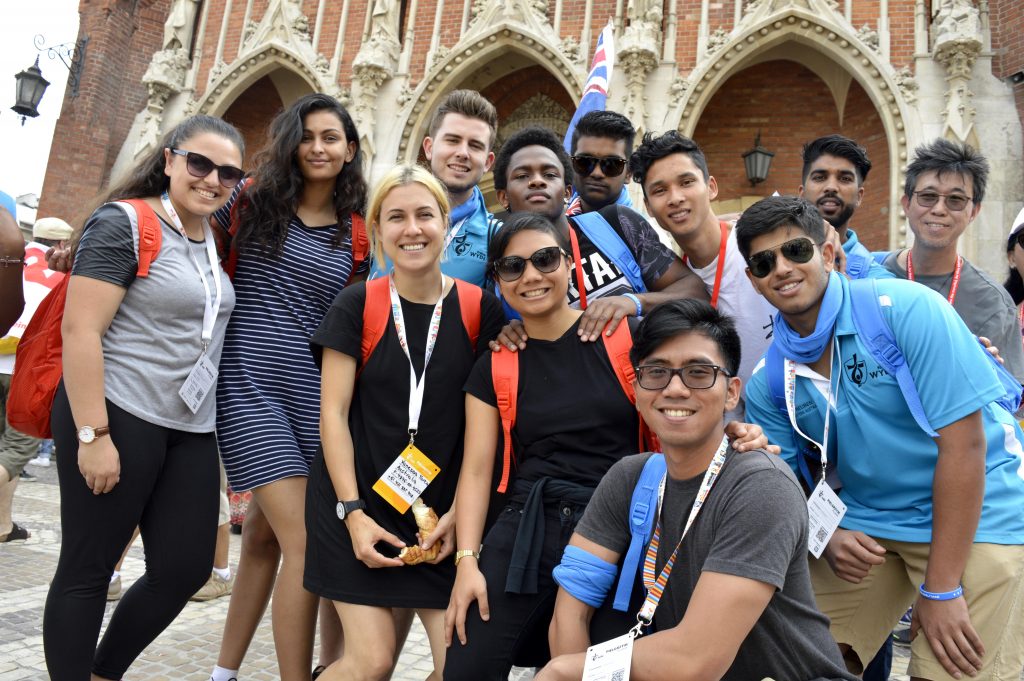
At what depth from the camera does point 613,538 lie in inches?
82.7

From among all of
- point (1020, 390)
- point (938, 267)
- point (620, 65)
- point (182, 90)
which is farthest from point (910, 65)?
point (182, 90)

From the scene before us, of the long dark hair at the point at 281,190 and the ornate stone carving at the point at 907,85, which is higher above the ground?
the ornate stone carving at the point at 907,85

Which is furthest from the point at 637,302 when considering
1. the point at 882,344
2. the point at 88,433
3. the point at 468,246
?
the point at 88,433

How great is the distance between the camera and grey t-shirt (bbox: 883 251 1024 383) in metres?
2.99

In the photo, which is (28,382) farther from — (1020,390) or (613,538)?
(1020,390)

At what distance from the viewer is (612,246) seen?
2.95 metres

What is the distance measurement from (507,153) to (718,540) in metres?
2.08

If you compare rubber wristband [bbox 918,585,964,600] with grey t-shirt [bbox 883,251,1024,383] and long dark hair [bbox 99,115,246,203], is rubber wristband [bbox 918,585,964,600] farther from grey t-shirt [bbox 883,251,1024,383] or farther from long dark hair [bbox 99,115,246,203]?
long dark hair [bbox 99,115,246,203]

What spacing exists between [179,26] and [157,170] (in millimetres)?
12104

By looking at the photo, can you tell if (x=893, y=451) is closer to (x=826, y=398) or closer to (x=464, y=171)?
(x=826, y=398)

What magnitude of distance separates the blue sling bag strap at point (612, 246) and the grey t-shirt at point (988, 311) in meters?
1.35

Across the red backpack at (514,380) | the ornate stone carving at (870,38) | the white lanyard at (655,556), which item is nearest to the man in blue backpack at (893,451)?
the red backpack at (514,380)

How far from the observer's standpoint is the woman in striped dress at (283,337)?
2.72 metres

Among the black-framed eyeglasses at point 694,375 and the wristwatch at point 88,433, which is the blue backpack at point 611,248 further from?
the wristwatch at point 88,433
